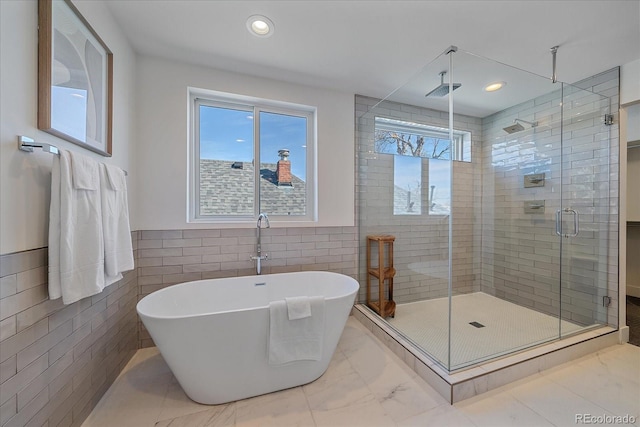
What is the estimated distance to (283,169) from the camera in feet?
8.46

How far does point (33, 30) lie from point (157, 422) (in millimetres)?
2065

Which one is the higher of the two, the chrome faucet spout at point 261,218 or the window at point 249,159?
the window at point 249,159

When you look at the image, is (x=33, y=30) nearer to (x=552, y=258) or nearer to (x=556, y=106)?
(x=556, y=106)

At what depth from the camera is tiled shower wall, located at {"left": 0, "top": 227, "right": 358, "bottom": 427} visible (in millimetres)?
956

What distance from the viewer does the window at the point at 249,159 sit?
2.36 metres

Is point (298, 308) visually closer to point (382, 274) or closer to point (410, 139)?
point (382, 274)

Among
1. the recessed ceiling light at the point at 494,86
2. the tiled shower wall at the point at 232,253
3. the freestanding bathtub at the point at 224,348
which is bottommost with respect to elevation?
the freestanding bathtub at the point at 224,348

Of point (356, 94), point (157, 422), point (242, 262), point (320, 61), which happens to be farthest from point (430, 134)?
point (157, 422)

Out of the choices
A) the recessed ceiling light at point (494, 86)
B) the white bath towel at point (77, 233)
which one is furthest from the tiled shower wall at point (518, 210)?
the white bath towel at point (77, 233)

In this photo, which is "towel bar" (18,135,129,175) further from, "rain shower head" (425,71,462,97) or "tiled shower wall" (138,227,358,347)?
"rain shower head" (425,71,462,97)

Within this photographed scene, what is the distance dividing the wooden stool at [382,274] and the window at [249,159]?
31.4 inches

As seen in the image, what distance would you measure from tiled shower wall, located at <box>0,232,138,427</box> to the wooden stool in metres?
2.29

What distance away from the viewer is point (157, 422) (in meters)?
1.36

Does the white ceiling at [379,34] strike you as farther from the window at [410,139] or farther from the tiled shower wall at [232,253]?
the tiled shower wall at [232,253]
